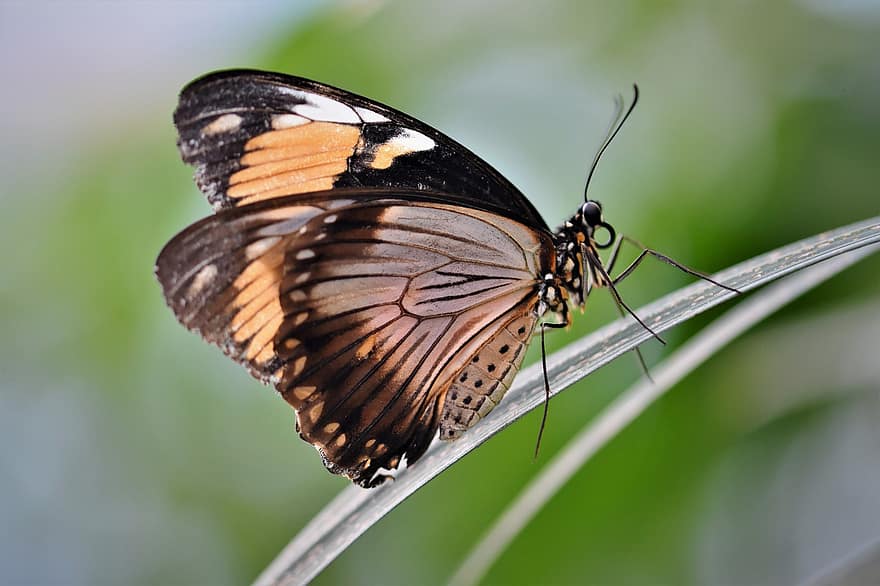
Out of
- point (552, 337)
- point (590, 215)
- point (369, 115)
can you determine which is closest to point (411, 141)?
point (369, 115)

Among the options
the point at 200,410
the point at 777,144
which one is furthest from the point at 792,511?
the point at 200,410

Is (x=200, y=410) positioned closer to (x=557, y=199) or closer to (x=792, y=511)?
(x=557, y=199)

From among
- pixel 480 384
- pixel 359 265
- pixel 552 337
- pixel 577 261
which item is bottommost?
pixel 480 384

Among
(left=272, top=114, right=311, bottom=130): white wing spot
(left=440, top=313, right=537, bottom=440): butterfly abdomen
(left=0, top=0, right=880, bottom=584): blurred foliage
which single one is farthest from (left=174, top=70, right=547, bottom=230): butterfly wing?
(left=0, top=0, right=880, bottom=584): blurred foliage

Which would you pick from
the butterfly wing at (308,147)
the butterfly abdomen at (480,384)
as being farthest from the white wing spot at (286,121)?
the butterfly abdomen at (480,384)

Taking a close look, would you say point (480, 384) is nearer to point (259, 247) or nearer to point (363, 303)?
point (363, 303)

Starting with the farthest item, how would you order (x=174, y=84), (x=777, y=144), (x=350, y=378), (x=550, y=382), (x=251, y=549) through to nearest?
(x=174, y=84), (x=251, y=549), (x=777, y=144), (x=350, y=378), (x=550, y=382)
